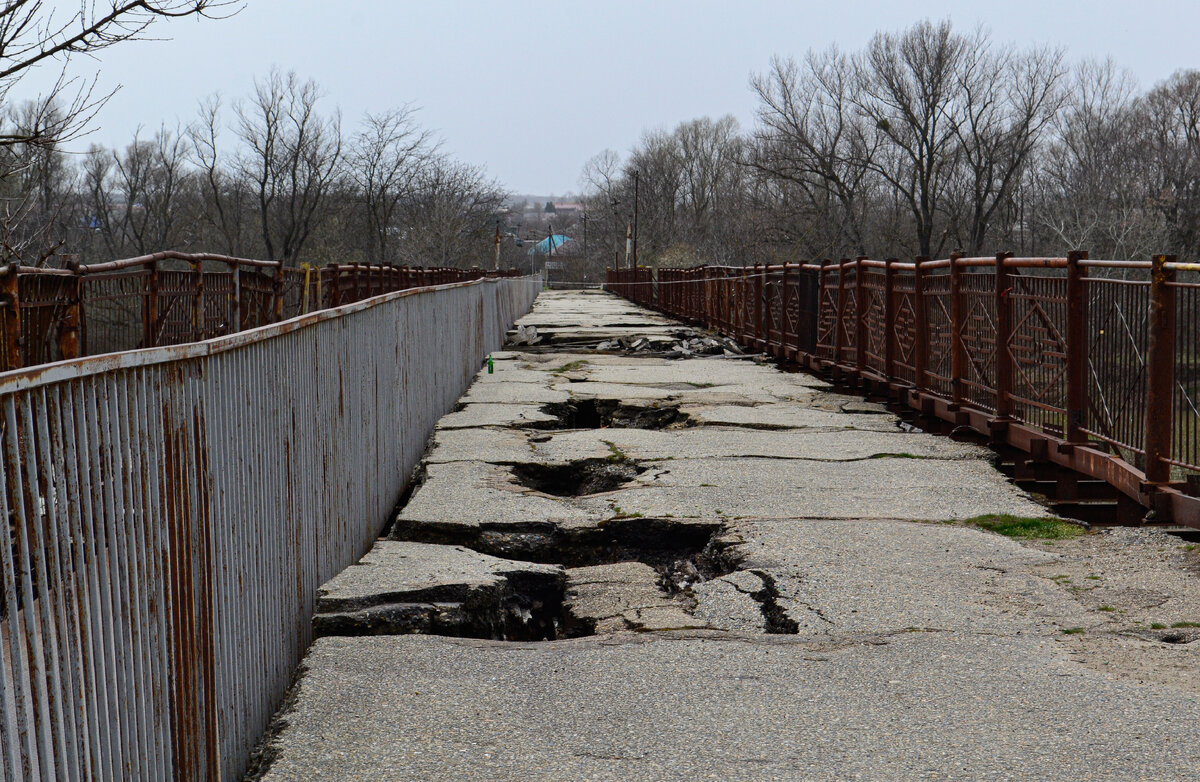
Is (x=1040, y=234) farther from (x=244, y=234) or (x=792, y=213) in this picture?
(x=244, y=234)

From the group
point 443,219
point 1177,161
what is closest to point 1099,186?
point 1177,161

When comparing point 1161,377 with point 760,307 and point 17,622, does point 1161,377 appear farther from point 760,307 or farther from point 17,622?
point 760,307

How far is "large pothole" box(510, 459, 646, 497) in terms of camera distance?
8.42m

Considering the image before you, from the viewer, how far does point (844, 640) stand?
14.9 feet

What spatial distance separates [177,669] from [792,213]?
55281mm

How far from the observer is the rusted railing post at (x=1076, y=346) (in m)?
7.72

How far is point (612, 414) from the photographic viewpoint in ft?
40.8

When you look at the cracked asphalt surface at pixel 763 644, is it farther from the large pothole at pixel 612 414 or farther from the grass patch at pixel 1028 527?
the large pothole at pixel 612 414

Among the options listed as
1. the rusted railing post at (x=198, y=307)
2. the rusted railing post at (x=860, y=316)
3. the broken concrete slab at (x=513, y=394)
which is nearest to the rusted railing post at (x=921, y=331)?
the rusted railing post at (x=860, y=316)

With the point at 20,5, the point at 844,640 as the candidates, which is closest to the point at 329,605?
the point at 844,640

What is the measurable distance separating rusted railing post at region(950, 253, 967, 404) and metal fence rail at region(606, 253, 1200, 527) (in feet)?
0.04

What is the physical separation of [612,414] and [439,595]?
7455mm

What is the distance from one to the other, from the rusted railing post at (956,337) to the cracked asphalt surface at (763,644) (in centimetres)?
158

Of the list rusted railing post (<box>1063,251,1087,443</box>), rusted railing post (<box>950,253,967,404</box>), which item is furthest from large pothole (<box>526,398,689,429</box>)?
rusted railing post (<box>1063,251,1087,443</box>)
